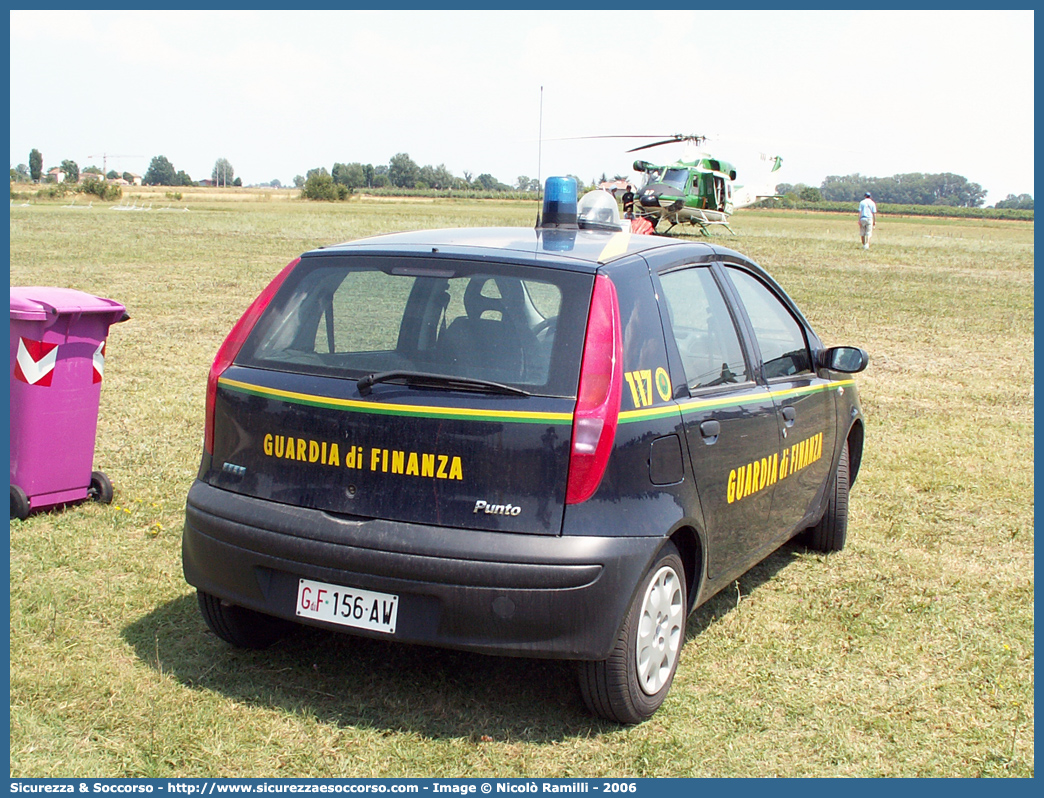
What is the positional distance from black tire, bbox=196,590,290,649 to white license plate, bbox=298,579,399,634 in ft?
1.93

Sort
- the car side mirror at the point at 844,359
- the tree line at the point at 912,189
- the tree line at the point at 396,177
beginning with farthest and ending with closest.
→ 1. the tree line at the point at 912,189
2. the tree line at the point at 396,177
3. the car side mirror at the point at 844,359

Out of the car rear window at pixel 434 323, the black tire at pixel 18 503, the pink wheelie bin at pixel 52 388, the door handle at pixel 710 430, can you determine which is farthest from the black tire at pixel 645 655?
the black tire at pixel 18 503

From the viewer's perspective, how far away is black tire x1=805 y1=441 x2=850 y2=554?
17.2 feet

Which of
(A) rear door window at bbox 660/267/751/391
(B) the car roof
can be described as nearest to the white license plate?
(B) the car roof

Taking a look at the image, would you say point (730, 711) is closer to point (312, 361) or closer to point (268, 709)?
point (268, 709)

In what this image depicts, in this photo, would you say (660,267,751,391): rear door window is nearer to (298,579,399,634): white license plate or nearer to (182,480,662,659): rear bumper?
(182,480,662,659): rear bumper

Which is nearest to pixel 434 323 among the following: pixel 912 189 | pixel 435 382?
pixel 435 382

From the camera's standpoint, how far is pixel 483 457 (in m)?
3.15

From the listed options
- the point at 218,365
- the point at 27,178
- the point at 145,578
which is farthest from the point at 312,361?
the point at 27,178

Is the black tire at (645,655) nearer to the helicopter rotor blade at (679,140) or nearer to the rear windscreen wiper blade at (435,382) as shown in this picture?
the rear windscreen wiper blade at (435,382)

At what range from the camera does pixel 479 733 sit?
3.37 metres

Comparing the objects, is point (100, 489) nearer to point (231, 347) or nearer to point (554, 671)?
point (231, 347)

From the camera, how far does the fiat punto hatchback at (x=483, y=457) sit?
3.13m

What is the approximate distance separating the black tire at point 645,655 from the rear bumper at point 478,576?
0.39 feet
